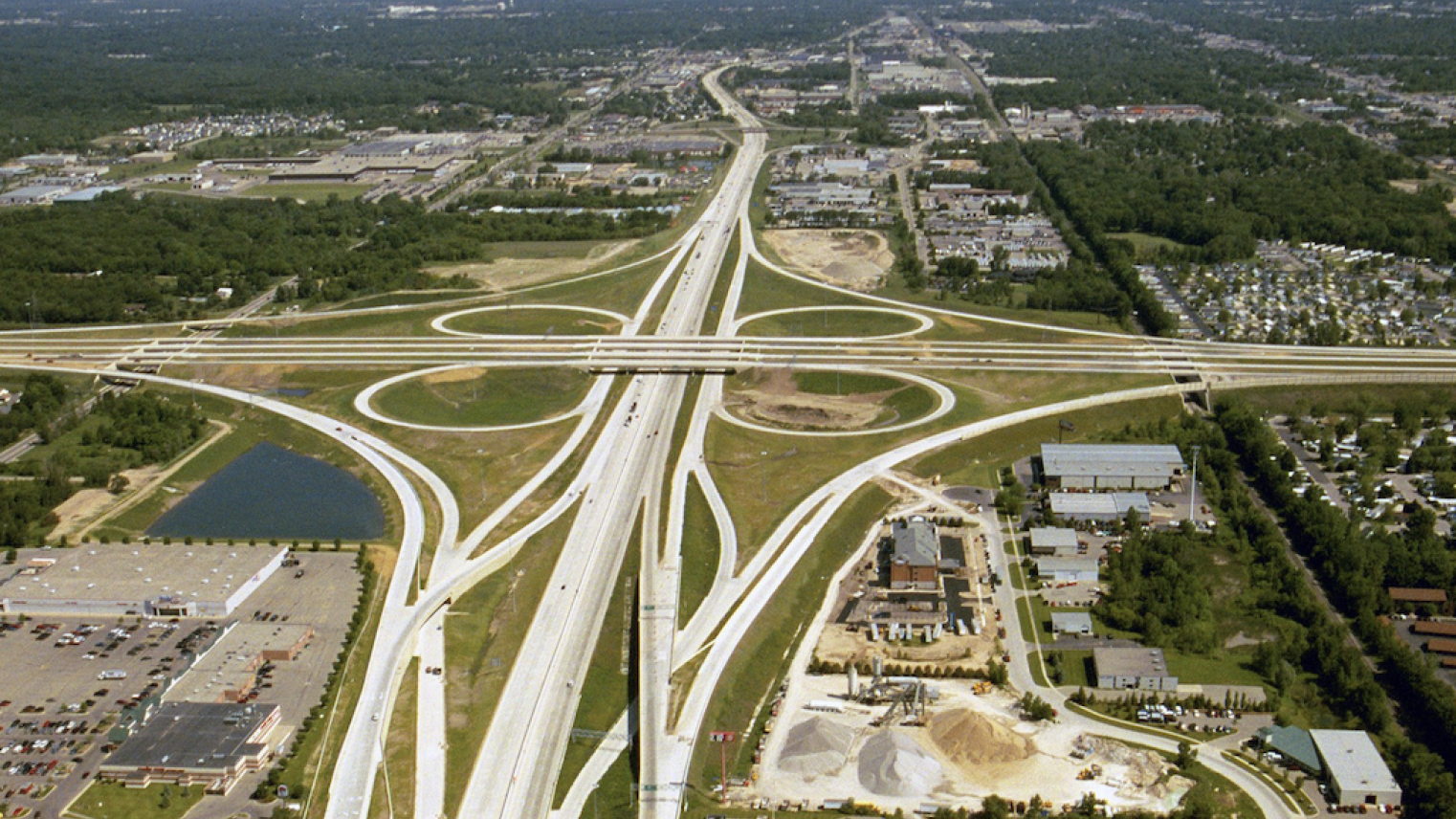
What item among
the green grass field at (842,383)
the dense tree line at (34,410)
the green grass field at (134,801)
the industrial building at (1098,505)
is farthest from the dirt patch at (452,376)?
the green grass field at (134,801)

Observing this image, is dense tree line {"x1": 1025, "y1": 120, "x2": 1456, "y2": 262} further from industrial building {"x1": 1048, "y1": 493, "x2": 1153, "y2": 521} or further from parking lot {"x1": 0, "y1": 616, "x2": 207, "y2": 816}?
parking lot {"x1": 0, "y1": 616, "x2": 207, "y2": 816}

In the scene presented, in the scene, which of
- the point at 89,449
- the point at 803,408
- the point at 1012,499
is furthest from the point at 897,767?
the point at 89,449

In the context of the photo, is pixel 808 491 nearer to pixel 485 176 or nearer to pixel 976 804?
pixel 976 804

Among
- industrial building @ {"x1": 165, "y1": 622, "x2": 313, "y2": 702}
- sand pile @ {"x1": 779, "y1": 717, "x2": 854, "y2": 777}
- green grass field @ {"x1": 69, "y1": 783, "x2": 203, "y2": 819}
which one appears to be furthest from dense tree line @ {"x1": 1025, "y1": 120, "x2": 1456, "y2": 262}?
green grass field @ {"x1": 69, "y1": 783, "x2": 203, "y2": 819}

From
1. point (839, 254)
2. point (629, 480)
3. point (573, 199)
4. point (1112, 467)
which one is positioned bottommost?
point (629, 480)

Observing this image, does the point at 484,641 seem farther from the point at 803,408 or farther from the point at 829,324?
the point at 829,324
